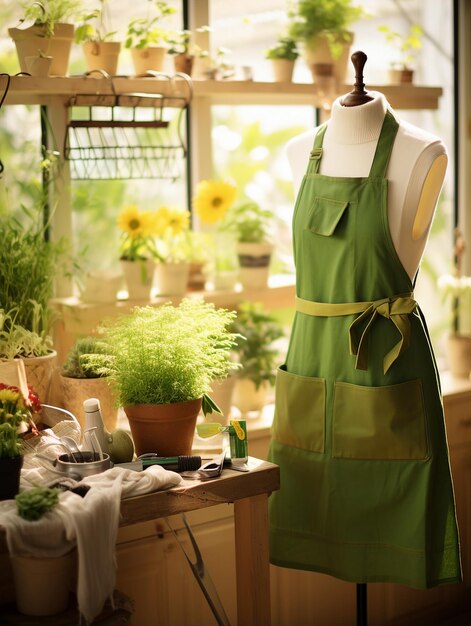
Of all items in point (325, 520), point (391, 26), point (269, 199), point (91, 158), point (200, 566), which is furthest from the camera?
point (391, 26)

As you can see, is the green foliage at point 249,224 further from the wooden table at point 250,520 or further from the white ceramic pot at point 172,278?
the wooden table at point 250,520

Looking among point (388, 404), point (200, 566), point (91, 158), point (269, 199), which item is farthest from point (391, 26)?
point (200, 566)

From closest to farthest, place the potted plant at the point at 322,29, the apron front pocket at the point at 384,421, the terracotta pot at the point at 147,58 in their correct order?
the apron front pocket at the point at 384,421, the terracotta pot at the point at 147,58, the potted plant at the point at 322,29

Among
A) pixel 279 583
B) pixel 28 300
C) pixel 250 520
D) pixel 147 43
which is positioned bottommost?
pixel 279 583

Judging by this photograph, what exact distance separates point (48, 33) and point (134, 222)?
58 cm

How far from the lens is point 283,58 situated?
315cm

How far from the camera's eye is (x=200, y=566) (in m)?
2.22

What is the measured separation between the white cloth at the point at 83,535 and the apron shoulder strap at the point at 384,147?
99 centimetres

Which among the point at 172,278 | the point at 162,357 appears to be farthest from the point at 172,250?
the point at 162,357

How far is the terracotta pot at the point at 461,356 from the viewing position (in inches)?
144

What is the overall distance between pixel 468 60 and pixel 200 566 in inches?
103

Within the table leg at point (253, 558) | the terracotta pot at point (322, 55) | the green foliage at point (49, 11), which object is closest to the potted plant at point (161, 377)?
the table leg at point (253, 558)

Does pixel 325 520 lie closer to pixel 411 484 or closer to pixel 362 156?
pixel 411 484

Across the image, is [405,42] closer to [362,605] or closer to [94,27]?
[94,27]
